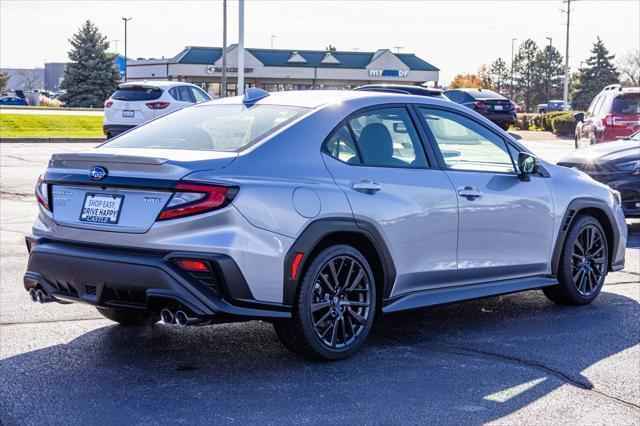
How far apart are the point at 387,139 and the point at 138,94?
725 inches

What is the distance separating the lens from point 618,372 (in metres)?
5.69

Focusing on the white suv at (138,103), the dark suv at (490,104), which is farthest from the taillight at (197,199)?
the dark suv at (490,104)

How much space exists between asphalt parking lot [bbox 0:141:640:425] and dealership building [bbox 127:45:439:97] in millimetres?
74045

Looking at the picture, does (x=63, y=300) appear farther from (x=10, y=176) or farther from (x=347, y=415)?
(x=10, y=176)

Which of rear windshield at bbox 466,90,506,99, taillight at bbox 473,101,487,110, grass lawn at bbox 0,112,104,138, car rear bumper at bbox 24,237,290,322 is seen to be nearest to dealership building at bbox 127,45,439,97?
grass lawn at bbox 0,112,104,138

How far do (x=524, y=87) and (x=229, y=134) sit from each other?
133081mm

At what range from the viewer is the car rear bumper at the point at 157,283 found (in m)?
5.03

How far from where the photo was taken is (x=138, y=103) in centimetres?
2355

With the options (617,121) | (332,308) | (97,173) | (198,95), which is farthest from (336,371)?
(198,95)

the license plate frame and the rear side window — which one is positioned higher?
the rear side window

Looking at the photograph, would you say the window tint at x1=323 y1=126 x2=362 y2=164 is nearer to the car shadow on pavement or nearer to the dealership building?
the car shadow on pavement

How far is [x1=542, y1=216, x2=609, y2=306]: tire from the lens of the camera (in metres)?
7.33

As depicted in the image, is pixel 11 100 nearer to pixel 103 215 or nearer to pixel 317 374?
pixel 103 215

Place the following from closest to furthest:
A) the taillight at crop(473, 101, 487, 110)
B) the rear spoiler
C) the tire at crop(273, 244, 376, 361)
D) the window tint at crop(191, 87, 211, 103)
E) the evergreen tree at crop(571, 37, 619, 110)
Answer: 1. the rear spoiler
2. the tire at crop(273, 244, 376, 361)
3. the window tint at crop(191, 87, 211, 103)
4. the taillight at crop(473, 101, 487, 110)
5. the evergreen tree at crop(571, 37, 619, 110)
